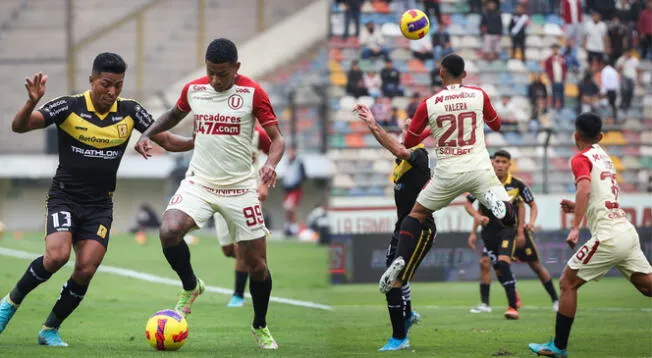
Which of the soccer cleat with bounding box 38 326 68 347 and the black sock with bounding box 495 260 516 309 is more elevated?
the soccer cleat with bounding box 38 326 68 347

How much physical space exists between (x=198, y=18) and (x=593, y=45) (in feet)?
34.3

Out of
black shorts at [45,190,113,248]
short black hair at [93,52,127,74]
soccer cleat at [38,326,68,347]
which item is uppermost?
short black hair at [93,52,127,74]

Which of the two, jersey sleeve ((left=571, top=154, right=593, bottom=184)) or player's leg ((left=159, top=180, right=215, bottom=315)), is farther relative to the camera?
player's leg ((left=159, top=180, right=215, bottom=315))

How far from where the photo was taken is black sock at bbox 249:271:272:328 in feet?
28.1

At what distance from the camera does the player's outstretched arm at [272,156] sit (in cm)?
796

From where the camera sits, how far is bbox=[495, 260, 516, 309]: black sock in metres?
12.3

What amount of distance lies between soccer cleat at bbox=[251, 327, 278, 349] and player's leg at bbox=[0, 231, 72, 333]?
1.63 m

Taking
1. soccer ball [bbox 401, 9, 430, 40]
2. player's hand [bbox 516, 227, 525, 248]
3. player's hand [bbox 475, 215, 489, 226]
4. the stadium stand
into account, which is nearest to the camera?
soccer ball [bbox 401, 9, 430, 40]

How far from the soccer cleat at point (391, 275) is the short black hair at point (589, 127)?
1.82 metres

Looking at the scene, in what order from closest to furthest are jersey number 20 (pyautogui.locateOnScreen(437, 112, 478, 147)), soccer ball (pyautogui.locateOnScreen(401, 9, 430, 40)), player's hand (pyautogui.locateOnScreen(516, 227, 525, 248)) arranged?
jersey number 20 (pyautogui.locateOnScreen(437, 112, 478, 147)) < soccer ball (pyautogui.locateOnScreen(401, 9, 430, 40)) < player's hand (pyautogui.locateOnScreen(516, 227, 525, 248))

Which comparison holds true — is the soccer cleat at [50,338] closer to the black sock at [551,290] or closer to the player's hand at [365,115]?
the player's hand at [365,115]

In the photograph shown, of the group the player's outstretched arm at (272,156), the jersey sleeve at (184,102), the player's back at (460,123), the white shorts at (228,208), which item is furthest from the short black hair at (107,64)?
the player's back at (460,123)

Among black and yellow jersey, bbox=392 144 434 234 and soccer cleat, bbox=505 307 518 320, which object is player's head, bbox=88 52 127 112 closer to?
black and yellow jersey, bbox=392 144 434 234

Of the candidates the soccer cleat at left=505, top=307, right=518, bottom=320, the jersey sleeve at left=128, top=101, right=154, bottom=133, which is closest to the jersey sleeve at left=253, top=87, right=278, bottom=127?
the jersey sleeve at left=128, top=101, right=154, bottom=133
